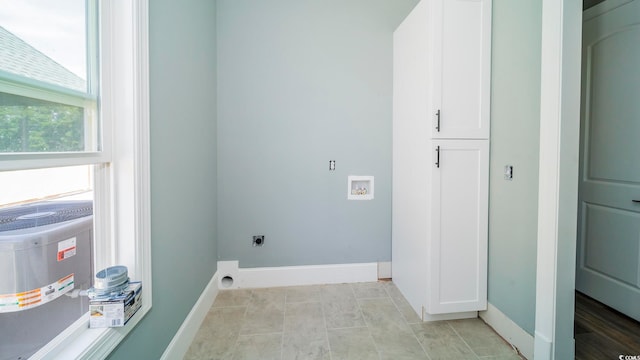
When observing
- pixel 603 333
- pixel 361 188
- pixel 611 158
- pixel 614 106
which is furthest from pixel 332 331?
pixel 614 106

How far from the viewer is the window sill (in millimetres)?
814

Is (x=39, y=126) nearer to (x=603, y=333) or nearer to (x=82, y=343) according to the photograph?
(x=82, y=343)

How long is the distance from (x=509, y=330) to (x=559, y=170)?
3.48 ft

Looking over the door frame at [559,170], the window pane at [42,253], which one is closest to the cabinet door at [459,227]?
the door frame at [559,170]

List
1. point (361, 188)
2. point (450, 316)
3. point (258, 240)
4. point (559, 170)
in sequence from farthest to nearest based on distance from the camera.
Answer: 1. point (361, 188)
2. point (258, 240)
3. point (450, 316)
4. point (559, 170)

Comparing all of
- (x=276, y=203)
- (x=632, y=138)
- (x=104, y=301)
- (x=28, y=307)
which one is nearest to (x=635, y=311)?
(x=632, y=138)

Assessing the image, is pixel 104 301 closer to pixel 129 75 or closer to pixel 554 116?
pixel 129 75

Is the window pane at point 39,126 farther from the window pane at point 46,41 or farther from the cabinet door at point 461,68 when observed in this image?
the cabinet door at point 461,68

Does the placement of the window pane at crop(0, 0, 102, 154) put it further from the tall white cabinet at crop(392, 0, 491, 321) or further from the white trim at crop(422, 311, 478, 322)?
the white trim at crop(422, 311, 478, 322)

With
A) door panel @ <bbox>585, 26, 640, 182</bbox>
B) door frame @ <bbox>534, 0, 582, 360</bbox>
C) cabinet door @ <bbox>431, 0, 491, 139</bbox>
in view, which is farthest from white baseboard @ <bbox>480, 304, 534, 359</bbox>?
door panel @ <bbox>585, 26, 640, 182</bbox>

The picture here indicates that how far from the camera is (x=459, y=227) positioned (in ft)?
5.90

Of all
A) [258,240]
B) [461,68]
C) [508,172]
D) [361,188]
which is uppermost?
[461,68]

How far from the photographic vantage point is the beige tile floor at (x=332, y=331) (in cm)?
158

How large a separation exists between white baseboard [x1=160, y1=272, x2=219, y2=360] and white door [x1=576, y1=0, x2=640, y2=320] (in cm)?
305
